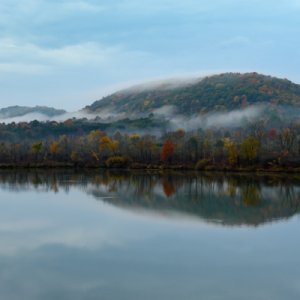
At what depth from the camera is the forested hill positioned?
11831 centimetres

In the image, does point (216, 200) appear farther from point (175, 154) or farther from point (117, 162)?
point (175, 154)

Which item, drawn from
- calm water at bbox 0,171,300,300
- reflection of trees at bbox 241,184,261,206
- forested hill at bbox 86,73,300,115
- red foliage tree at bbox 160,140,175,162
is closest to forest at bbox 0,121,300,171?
red foliage tree at bbox 160,140,175,162

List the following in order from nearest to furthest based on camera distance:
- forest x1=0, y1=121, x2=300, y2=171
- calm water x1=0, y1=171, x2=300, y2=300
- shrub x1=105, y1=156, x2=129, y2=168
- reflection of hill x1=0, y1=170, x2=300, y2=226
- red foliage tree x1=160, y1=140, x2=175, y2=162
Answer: calm water x1=0, y1=171, x2=300, y2=300 < reflection of hill x1=0, y1=170, x2=300, y2=226 < forest x1=0, y1=121, x2=300, y2=171 < shrub x1=105, y1=156, x2=129, y2=168 < red foliage tree x1=160, y1=140, x2=175, y2=162

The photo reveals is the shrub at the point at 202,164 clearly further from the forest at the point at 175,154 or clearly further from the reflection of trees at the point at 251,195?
the reflection of trees at the point at 251,195

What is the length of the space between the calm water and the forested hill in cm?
10048

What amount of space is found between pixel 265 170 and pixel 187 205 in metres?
23.9

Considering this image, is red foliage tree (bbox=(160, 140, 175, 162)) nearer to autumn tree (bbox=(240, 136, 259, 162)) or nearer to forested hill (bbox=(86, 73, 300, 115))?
autumn tree (bbox=(240, 136, 259, 162))

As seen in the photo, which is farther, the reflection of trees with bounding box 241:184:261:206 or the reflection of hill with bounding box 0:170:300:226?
the reflection of trees with bounding box 241:184:261:206

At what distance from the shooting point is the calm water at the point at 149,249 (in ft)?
25.9

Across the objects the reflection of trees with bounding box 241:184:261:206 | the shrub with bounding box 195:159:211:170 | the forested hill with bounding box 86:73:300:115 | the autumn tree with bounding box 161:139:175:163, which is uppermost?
the forested hill with bounding box 86:73:300:115

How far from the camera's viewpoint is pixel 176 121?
115688 mm

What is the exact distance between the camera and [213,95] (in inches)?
5037

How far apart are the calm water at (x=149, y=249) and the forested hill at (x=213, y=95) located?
100m

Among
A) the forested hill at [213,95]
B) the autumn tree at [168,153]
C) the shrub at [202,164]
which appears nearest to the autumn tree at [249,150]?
the shrub at [202,164]
